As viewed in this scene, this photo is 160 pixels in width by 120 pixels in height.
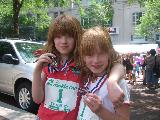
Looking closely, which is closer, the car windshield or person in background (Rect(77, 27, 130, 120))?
person in background (Rect(77, 27, 130, 120))

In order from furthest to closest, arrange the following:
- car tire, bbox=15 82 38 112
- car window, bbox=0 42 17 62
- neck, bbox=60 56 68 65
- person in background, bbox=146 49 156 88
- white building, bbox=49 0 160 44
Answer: white building, bbox=49 0 160 44, person in background, bbox=146 49 156 88, car window, bbox=0 42 17 62, car tire, bbox=15 82 38 112, neck, bbox=60 56 68 65

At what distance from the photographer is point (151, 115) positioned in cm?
884

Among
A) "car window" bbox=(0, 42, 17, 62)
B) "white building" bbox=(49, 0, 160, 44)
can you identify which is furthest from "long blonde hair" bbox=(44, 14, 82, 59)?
"white building" bbox=(49, 0, 160, 44)

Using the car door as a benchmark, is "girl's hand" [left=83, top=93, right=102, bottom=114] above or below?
above

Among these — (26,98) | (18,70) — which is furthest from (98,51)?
(18,70)

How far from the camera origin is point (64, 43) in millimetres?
2389

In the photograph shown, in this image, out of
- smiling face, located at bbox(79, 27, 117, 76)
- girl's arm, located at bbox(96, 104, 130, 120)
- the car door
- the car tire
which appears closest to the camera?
girl's arm, located at bbox(96, 104, 130, 120)

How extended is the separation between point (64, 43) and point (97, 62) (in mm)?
355

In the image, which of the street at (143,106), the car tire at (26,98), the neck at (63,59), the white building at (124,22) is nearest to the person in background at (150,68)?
the street at (143,106)

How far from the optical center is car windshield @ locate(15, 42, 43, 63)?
8359 mm

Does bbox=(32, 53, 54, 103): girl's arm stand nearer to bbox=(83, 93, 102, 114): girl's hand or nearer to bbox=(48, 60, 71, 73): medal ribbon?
bbox=(48, 60, 71, 73): medal ribbon

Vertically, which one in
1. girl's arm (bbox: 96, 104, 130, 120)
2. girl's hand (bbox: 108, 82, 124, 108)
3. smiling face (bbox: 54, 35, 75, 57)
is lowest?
girl's arm (bbox: 96, 104, 130, 120)

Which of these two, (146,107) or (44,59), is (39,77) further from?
(146,107)

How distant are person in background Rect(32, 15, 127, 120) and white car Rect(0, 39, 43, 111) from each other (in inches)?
216
